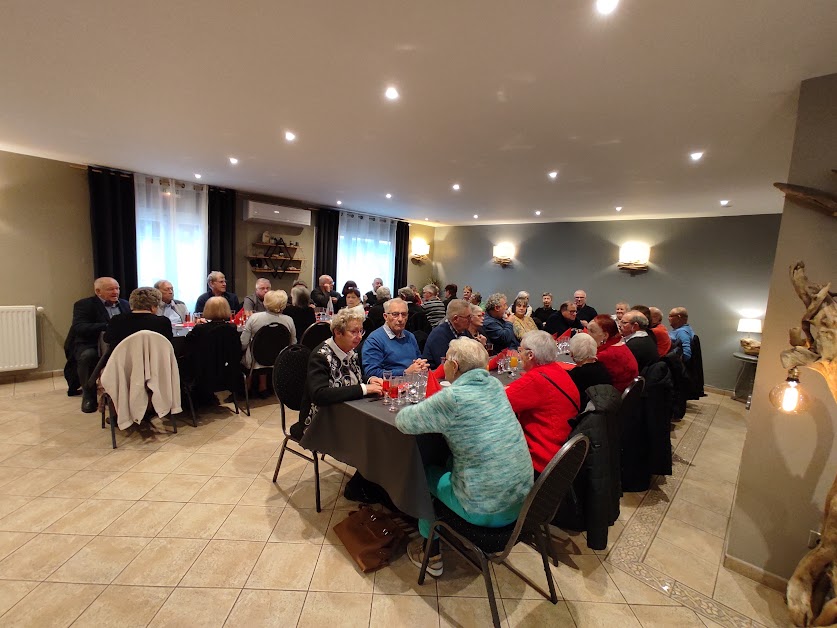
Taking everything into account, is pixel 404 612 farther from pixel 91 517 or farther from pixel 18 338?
pixel 18 338

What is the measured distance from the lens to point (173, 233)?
5.57 metres

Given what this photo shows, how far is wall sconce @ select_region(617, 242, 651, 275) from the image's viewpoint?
638 cm

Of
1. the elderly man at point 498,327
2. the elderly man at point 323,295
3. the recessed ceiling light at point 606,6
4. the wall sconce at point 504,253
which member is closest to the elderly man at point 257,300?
the elderly man at point 323,295

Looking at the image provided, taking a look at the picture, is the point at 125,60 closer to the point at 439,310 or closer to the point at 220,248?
the point at 439,310

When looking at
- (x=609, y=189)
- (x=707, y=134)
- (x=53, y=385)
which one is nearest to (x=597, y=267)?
(x=609, y=189)

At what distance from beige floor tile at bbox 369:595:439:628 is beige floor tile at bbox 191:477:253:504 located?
1.23 meters

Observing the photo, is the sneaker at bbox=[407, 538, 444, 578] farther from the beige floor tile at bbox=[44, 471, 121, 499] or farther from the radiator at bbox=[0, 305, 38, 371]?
the radiator at bbox=[0, 305, 38, 371]

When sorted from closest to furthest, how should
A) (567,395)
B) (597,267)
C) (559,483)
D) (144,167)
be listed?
(559,483) < (567,395) < (144,167) < (597,267)

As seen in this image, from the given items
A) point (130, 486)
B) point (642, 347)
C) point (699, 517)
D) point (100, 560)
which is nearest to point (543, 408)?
point (642, 347)

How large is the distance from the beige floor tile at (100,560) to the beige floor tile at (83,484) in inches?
22.1

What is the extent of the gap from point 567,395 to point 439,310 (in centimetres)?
325

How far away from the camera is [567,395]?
6.18ft

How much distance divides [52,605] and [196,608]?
62 centimetres

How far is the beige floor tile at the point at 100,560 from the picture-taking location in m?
1.80
